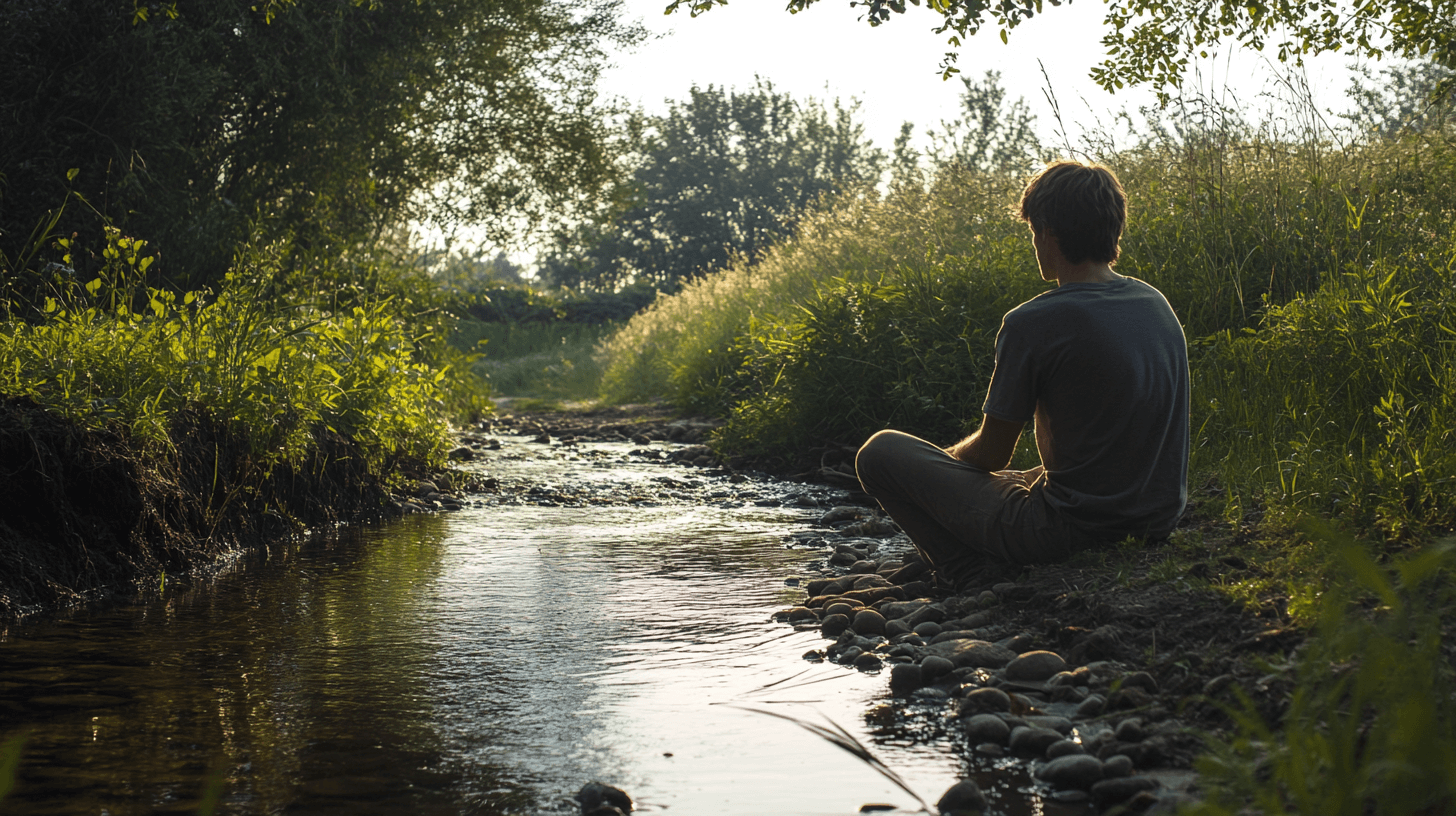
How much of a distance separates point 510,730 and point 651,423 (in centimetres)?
1068

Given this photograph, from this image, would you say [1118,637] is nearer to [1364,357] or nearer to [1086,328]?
[1086,328]

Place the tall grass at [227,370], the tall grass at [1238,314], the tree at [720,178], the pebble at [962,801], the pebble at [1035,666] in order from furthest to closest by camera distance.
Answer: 1. the tree at [720,178]
2. the tall grass at [227,370]
3. the tall grass at [1238,314]
4. the pebble at [1035,666]
5. the pebble at [962,801]

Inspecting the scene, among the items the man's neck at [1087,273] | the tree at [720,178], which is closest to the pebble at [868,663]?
the man's neck at [1087,273]

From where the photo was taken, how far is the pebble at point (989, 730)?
9.53 feet

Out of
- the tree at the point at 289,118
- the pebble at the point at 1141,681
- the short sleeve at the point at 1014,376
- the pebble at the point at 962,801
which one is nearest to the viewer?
the pebble at the point at 962,801

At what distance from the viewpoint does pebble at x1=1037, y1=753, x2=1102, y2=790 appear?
101 inches

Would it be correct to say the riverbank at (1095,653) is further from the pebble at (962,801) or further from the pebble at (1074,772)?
the pebble at (962,801)

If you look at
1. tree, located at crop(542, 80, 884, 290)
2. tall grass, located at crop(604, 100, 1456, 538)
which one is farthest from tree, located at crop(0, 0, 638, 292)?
tree, located at crop(542, 80, 884, 290)

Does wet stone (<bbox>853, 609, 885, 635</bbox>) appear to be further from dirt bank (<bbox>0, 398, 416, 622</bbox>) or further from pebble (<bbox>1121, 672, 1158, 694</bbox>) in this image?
dirt bank (<bbox>0, 398, 416, 622</bbox>)

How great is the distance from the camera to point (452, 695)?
340 centimetres

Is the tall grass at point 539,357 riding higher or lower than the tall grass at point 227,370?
higher

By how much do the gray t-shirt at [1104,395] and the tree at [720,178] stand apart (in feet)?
138

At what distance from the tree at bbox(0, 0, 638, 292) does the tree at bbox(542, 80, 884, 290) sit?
3117cm

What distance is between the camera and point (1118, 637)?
3.44m
